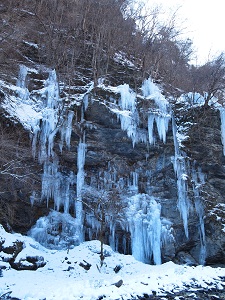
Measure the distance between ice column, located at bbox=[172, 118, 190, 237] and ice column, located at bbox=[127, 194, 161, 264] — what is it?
1.07 metres

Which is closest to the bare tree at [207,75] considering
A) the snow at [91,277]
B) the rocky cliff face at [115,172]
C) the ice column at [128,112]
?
the rocky cliff face at [115,172]

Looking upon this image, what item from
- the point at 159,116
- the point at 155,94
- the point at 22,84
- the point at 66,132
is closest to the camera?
the point at 66,132

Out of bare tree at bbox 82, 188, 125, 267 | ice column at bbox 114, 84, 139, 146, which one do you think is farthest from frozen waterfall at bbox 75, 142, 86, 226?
ice column at bbox 114, 84, 139, 146

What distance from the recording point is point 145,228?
40.9 ft

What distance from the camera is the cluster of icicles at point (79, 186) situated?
12.0 meters

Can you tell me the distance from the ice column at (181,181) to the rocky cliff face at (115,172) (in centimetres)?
4

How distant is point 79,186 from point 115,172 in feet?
6.14

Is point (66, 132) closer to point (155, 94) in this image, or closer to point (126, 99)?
point (126, 99)

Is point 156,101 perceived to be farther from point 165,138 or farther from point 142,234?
point 142,234

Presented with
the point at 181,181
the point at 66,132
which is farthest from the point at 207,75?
the point at 66,132

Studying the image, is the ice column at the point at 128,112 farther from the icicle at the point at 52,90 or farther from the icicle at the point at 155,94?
the icicle at the point at 52,90

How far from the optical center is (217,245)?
12383 millimetres

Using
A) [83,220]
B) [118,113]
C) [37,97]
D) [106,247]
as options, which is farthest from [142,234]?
[37,97]

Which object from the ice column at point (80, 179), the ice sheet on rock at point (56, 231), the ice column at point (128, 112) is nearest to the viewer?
the ice sheet on rock at point (56, 231)
